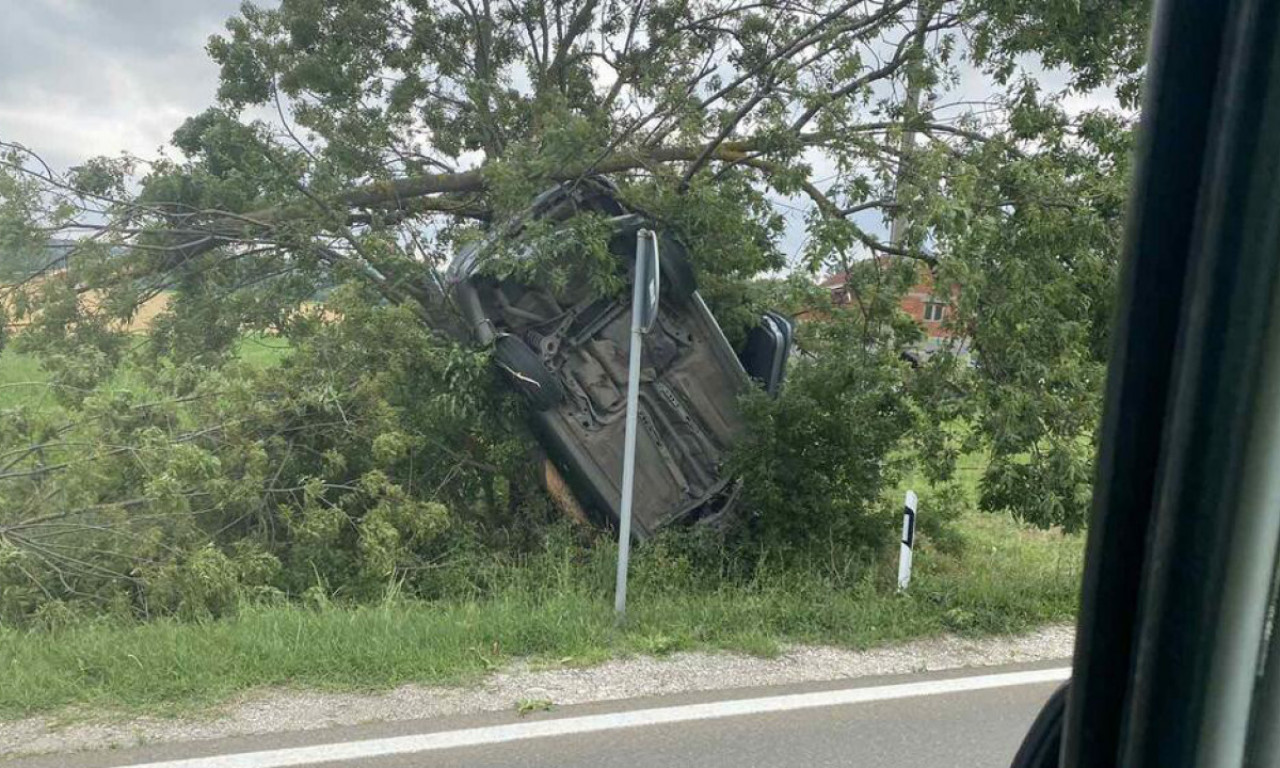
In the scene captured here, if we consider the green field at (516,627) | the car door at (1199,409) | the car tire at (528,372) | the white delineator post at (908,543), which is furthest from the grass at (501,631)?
the car door at (1199,409)

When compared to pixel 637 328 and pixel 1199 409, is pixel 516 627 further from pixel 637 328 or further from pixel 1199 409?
pixel 1199 409

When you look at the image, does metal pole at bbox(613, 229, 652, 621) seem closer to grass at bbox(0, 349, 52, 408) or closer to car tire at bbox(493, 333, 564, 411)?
car tire at bbox(493, 333, 564, 411)

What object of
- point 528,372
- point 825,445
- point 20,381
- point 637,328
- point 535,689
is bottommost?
point 535,689

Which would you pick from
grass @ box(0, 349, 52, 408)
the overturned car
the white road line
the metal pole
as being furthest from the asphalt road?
grass @ box(0, 349, 52, 408)

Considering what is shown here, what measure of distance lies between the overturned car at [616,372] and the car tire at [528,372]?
17 mm

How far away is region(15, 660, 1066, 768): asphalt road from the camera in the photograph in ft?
13.3

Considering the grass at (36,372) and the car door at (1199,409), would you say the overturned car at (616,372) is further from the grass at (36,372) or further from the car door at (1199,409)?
the car door at (1199,409)

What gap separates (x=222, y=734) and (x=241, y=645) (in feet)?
3.08

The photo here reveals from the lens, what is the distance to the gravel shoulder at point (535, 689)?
427cm

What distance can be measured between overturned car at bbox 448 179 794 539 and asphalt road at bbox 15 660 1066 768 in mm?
3147

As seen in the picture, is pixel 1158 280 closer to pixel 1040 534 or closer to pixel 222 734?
pixel 222 734

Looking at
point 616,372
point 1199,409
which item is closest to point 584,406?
point 616,372

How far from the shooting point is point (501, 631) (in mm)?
5523

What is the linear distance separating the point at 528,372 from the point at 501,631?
8.39ft
